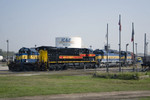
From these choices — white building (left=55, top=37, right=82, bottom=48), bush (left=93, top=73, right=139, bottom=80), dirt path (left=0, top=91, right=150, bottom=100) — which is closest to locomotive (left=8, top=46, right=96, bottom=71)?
bush (left=93, top=73, right=139, bottom=80)

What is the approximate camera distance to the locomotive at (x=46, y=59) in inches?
1511

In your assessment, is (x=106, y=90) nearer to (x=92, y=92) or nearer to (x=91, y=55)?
(x=92, y=92)

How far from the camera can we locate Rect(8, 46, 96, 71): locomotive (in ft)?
→ 126

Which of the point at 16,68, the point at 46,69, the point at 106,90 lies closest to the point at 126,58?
the point at 46,69

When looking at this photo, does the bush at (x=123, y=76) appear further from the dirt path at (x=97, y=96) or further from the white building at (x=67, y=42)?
the white building at (x=67, y=42)

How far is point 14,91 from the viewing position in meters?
14.2

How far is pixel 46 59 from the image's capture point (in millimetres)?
39500

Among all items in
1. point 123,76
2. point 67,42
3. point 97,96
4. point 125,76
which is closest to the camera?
point 97,96

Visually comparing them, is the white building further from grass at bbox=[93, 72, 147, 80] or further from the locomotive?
grass at bbox=[93, 72, 147, 80]

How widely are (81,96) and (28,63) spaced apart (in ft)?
87.4

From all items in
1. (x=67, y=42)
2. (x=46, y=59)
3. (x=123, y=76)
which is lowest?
(x=123, y=76)

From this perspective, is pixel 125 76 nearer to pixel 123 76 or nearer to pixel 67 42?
pixel 123 76

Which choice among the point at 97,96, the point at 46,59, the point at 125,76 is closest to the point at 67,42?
the point at 46,59

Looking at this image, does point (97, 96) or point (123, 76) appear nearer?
point (97, 96)
